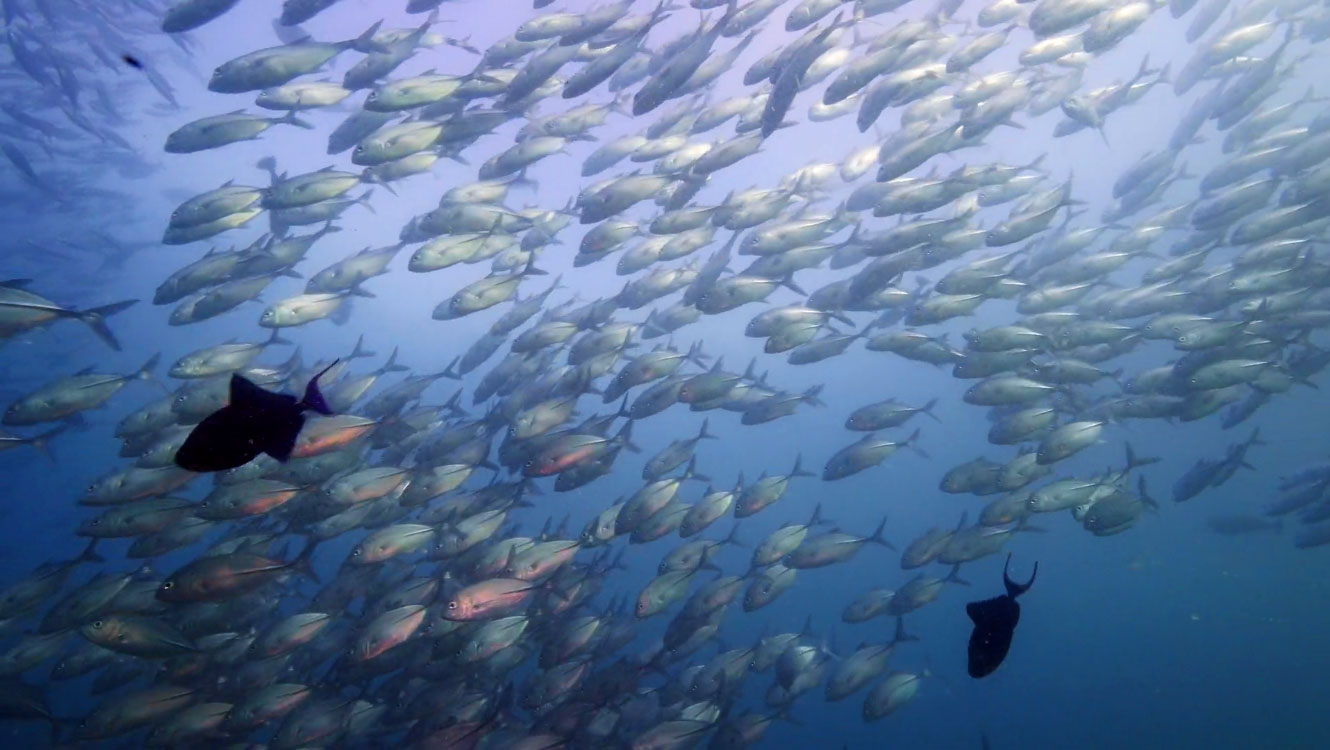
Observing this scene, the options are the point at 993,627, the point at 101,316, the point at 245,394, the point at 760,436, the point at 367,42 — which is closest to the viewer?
the point at 245,394

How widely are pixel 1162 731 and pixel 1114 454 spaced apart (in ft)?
37.1

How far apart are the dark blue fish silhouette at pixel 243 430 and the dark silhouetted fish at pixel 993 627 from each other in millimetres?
3311

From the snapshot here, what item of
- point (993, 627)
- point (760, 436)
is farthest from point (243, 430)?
point (760, 436)

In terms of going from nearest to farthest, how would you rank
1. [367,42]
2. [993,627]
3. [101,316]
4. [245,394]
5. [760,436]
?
[245,394], [993,627], [101,316], [367,42], [760,436]

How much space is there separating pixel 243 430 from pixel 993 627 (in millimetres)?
3625

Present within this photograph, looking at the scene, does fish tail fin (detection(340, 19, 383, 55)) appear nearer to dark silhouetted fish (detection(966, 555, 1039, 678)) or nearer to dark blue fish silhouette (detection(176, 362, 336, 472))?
dark blue fish silhouette (detection(176, 362, 336, 472))

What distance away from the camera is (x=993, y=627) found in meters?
3.31

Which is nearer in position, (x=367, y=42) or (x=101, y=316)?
(x=101, y=316)

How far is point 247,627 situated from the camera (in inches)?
269

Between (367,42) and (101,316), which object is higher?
(367,42)

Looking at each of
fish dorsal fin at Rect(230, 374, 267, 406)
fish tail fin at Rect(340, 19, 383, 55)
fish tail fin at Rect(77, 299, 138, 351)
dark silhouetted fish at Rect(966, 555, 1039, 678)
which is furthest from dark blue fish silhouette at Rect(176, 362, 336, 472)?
fish tail fin at Rect(340, 19, 383, 55)

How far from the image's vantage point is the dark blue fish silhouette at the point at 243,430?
2.65 meters

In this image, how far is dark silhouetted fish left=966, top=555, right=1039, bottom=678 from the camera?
3283mm

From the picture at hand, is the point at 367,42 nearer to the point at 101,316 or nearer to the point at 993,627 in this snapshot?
the point at 101,316
